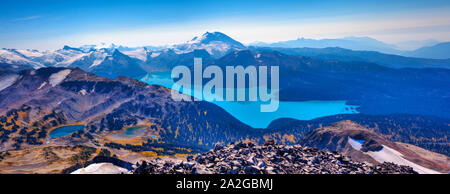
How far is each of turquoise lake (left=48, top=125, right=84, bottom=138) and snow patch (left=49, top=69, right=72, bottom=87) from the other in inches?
2216

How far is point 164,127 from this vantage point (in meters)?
130

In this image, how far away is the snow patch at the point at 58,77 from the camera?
162000mm

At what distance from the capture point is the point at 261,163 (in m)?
18.1

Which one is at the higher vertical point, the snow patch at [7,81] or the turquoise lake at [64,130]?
the snow patch at [7,81]

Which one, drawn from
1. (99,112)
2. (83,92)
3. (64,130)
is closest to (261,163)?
(64,130)

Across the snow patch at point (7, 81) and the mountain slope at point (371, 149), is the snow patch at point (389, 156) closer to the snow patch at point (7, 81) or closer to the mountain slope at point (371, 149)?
the mountain slope at point (371, 149)

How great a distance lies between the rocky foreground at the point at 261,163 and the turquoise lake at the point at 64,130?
394 feet

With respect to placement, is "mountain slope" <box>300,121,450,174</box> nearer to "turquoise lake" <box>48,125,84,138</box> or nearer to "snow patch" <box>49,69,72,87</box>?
"turquoise lake" <box>48,125,84,138</box>

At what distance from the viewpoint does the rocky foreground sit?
1631 cm

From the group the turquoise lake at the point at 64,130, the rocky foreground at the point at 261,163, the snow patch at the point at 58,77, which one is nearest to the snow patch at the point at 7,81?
the snow patch at the point at 58,77

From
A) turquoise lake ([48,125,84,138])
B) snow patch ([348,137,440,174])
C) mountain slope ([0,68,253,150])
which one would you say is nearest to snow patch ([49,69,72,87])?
mountain slope ([0,68,253,150])
